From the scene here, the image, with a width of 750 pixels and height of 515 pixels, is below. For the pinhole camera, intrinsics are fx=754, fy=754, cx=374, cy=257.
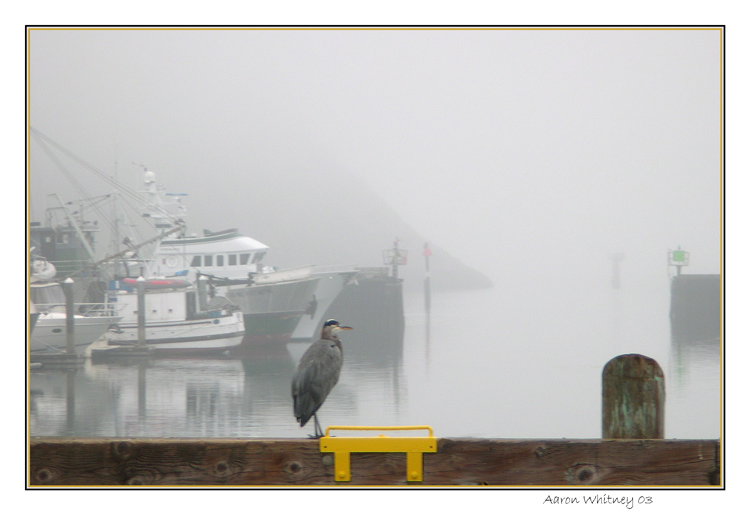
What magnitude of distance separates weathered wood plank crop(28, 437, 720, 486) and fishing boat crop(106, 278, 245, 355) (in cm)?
2931

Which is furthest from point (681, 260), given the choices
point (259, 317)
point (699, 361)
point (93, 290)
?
point (93, 290)

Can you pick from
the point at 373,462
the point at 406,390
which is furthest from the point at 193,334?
the point at 373,462

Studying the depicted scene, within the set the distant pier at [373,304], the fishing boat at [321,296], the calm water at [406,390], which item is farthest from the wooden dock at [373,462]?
the distant pier at [373,304]

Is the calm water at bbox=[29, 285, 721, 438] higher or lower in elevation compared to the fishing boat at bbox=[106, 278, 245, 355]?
lower

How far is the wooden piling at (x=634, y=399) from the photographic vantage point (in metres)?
2.46

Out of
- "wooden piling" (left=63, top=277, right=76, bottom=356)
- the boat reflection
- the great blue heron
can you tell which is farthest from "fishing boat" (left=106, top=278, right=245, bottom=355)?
the great blue heron

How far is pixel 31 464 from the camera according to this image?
2379mm

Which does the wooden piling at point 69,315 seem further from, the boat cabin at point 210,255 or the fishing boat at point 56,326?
the boat cabin at point 210,255

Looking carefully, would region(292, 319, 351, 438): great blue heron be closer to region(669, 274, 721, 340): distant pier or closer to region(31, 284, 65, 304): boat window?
region(31, 284, 65, 304): boat window

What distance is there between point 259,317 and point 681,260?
26.7 metres

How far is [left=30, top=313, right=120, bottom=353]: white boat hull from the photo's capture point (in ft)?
99.2

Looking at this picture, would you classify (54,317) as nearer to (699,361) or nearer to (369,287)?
(369,287)

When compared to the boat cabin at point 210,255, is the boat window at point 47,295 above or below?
below

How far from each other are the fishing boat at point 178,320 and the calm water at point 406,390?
1.06 m
